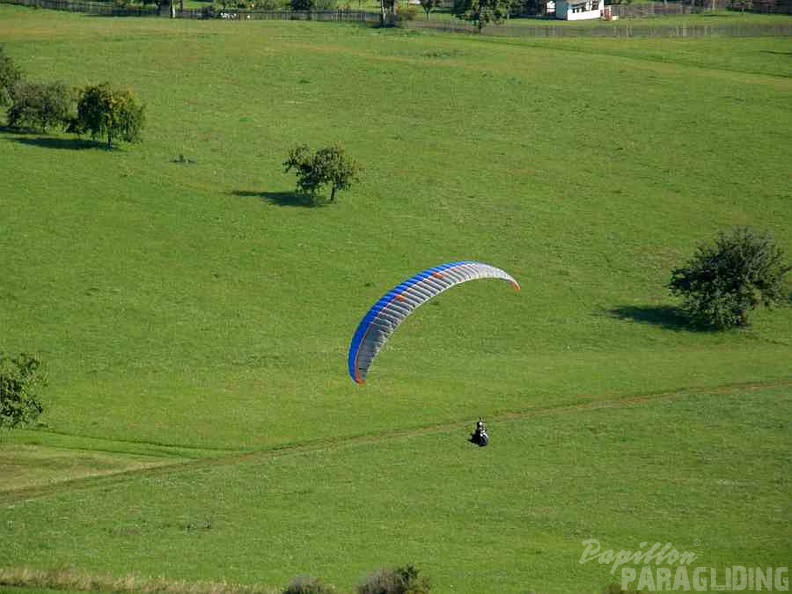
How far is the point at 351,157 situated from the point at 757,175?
24.2 meters

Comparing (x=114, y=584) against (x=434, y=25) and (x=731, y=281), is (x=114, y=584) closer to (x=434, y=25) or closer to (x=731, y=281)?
(x=731, y=281)

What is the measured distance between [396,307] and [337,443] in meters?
9.64

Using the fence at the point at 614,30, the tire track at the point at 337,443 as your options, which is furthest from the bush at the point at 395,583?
the fence at the point at 614,30

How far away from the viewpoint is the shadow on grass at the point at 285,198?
69875 mm

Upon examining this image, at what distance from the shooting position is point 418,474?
40594mm

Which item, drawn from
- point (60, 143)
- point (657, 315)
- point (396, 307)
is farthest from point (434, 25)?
point (396, 307)

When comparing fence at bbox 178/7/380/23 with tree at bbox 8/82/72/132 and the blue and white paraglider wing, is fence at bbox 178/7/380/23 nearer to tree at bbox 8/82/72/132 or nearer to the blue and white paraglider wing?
tree at bbox 8/82/72/132

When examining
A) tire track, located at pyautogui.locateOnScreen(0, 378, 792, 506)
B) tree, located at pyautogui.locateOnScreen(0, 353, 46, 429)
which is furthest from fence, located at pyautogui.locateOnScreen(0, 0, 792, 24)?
tree, located at pyautogui.locateOnScreen(0, 353, 46, 429)

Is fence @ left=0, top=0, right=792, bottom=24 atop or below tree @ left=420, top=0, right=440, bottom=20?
below

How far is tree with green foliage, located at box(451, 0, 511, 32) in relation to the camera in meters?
118

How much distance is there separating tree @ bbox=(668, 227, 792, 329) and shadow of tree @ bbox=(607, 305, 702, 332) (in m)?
0.53

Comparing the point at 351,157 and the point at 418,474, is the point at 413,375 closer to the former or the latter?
the point at 418,474

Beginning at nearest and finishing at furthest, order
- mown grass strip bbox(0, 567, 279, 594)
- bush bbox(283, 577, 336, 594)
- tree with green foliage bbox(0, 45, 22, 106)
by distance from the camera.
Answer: bush bbox(283, 577, 336, 594) → mown grass strip bbox(0, 567, 279, 594) → tree with green foliage bbox(0, 45, 22, 106)

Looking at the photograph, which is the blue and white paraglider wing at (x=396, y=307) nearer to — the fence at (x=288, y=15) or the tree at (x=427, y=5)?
the fence at (x=288, y=15)
